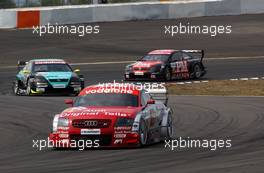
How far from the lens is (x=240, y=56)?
45531 mm

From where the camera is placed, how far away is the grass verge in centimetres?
3225

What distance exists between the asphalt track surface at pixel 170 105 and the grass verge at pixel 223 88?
2728 millimetres

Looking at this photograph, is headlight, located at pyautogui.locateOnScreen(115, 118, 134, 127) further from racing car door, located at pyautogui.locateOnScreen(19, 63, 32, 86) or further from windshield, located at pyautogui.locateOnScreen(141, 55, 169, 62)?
windshield, located at pyautogui.locateOnScreen(141, 55, 169, 62)

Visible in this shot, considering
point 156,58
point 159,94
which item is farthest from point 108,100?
point 156,58

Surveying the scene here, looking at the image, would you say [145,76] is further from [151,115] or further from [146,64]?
[151,115]

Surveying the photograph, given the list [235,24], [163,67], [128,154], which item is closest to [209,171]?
[128,154]

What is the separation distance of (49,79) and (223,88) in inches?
249

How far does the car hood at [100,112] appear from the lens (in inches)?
657

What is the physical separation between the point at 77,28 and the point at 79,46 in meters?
1.97

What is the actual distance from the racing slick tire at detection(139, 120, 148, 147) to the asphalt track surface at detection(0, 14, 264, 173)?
246mm

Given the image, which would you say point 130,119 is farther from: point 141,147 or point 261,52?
point 261,52

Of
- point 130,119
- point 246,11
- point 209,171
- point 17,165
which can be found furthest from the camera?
point 246,11

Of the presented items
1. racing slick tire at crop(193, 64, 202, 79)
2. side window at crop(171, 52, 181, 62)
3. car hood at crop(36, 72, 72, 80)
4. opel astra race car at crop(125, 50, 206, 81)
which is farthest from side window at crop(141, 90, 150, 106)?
racing slick tire at crop(193, 64, 202, 79)

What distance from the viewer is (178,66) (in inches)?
1500
